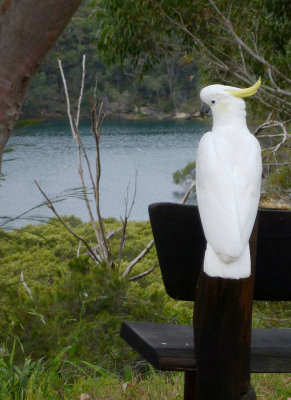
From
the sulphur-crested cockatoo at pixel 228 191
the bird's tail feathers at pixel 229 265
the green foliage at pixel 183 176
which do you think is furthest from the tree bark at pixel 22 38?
the green foliage at pixel 183 176

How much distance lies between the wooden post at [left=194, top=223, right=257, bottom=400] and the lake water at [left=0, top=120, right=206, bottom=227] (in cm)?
770

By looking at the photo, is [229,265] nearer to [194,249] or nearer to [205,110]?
[194,249]

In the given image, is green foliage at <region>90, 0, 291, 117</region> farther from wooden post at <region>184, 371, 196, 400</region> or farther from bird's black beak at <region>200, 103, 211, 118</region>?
wooden post at <region>184, 371, 196, 400</region>

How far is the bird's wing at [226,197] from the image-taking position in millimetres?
1255

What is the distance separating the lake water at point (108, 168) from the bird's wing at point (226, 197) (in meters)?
7.78

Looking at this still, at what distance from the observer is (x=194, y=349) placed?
4.74 ft

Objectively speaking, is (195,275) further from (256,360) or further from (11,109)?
(11,109)

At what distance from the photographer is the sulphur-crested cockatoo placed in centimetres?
126

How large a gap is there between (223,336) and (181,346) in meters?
0.21

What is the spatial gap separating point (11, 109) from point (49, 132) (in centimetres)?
1727

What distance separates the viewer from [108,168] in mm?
13648

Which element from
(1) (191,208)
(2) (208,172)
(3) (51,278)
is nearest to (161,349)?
(1) (191,208)

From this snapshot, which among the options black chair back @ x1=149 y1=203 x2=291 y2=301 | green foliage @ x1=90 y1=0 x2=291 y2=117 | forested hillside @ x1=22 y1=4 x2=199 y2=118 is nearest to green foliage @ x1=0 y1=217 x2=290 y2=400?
black chair back @ x1=149 y1=203 x2=291 y2=301

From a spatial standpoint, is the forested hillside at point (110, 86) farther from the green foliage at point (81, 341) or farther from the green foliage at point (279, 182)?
the green foliage at point (81, 341)
